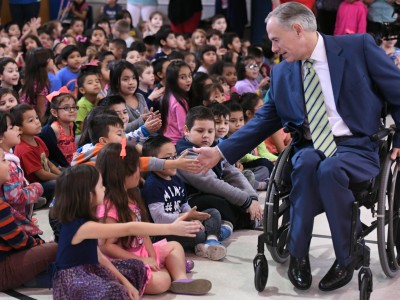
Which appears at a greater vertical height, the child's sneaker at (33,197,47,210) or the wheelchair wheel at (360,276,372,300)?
the wheelchair wheel at (360,276,372,300)

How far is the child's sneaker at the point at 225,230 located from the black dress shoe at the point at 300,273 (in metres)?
0.72

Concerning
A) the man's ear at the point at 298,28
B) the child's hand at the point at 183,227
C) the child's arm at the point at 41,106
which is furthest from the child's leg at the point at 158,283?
the child's arm at the point at 41,106

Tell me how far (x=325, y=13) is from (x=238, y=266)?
5.82 meters

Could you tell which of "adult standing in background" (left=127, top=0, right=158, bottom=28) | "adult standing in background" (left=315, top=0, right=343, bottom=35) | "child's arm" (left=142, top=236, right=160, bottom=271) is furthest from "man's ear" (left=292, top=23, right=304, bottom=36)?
"adult standing in background" (left=127, top=0, right=158, bottom=28)

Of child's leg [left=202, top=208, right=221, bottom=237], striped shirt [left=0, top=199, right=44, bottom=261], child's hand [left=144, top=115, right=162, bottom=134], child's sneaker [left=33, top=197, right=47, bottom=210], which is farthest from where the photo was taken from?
child's sneaker [left=33, top=197, right=47, bottom=210]

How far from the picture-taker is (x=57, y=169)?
5105 millimetres

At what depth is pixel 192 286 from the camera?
3492 mm

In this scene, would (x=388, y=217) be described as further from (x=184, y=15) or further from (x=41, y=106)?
(x=184, y=15)

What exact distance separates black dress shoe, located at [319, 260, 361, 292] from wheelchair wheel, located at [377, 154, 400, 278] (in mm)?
155

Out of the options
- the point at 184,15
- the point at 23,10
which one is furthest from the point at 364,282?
the point at 23,10

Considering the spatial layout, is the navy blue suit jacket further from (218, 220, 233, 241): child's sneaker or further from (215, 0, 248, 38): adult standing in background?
(215, 0, 248, 38): adult standing in background

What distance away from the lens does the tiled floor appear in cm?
350

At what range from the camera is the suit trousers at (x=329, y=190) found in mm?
3367

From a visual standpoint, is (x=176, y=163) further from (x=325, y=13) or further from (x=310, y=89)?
(x=325, y=13)
